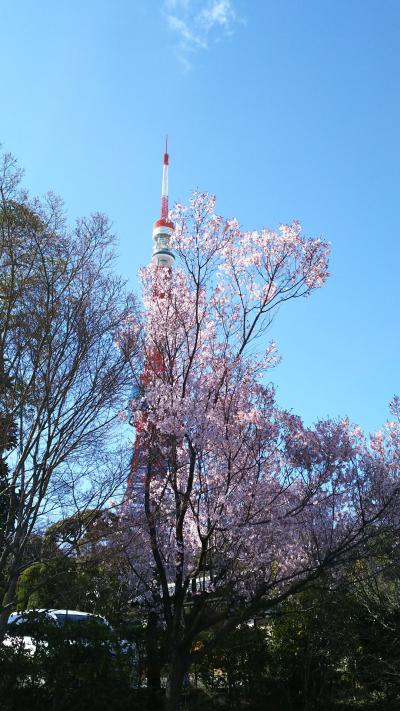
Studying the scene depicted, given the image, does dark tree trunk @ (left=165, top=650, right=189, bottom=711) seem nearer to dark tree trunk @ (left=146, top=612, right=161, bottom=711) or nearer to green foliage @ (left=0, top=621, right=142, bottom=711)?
green foliage @ (left=0, top=621, right=142, bottom=711)

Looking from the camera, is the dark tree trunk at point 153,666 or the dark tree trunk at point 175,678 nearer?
the dark tree trunk at point 175,678

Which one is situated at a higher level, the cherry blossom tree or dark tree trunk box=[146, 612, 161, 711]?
the cherry blossom tree

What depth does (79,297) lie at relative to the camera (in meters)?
7.00

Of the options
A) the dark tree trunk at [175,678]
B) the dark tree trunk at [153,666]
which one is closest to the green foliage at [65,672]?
the dark tree trunk at [175,678]

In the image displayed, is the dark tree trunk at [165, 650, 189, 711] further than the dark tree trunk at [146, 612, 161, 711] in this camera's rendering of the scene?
No

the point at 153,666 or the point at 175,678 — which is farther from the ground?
the point at 153,666

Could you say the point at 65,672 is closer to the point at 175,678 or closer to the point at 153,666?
the point at 175,678

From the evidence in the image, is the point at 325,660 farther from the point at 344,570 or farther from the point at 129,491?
the point at 129,491

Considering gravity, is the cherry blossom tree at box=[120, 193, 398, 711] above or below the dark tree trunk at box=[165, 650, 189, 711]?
above

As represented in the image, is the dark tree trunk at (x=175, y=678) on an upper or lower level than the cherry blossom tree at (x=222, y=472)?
lower

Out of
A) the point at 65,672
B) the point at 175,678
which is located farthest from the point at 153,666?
the point at 65,672

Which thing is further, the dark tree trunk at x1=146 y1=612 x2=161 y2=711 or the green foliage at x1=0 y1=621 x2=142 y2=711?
the dark tree trunk at x1=146 y1=612 x2=161 y2=711

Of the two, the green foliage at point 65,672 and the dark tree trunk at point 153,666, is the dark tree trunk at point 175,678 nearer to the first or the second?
the green foliage at point 65,672

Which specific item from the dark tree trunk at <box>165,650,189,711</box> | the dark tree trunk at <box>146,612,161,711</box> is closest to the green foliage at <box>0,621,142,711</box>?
the dark tree trunk at <box>165,650,189,711</box>
